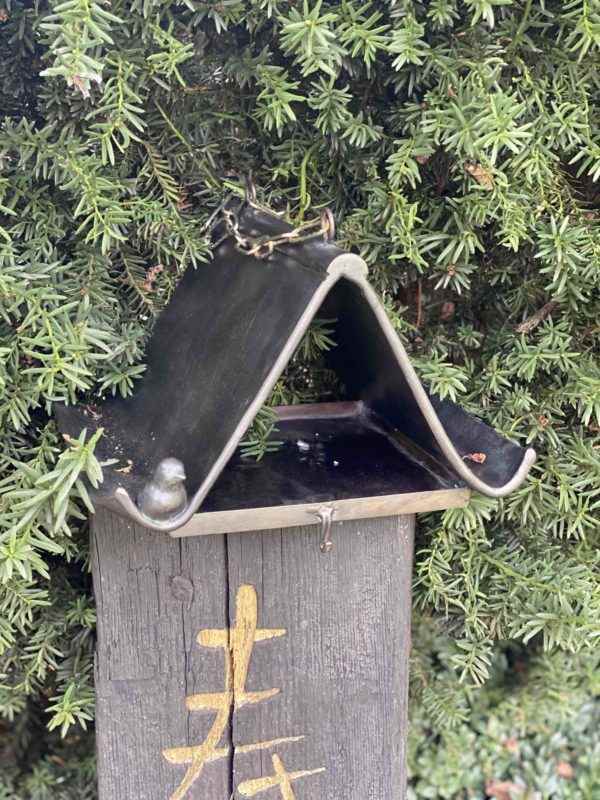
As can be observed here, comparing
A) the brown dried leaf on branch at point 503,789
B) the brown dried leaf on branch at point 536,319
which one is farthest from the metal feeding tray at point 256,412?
the brown dried leaf on branch at point 503,789

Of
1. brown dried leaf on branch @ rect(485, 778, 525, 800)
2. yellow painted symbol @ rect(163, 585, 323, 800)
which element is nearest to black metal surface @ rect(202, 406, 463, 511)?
yellow painted symbol @ rect(163, 585, 323, 800)

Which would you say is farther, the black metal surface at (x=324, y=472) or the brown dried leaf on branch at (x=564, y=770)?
the brown dried leaf on branch at (x=564, y=770)

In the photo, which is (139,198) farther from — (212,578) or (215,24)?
(212,578)

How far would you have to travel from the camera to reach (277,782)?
99 cm

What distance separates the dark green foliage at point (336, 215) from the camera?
80cm

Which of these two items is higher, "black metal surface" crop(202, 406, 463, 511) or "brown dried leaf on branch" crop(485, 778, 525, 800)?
"black metal surface" crop(202, 406, 463, 511)

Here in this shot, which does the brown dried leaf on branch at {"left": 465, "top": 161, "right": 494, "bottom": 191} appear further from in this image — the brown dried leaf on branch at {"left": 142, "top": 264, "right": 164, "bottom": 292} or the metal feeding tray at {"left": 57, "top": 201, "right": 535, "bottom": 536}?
the brown dried leaf on branch at {"left": 142, "top": 264, "right": 164, "bottom": 292}

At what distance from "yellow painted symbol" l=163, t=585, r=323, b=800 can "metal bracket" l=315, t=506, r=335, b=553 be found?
12 cm

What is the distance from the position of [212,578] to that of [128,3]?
2.11ft

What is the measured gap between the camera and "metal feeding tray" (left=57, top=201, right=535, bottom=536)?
0.72m

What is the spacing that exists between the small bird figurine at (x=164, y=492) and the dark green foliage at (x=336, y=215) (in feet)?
0.21

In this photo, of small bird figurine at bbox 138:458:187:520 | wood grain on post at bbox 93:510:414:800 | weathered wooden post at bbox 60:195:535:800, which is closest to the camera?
small bird figurine at bbox 138:458:187:520

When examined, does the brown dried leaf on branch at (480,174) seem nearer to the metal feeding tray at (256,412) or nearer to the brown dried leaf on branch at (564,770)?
the metal feeding tray at (256,412)

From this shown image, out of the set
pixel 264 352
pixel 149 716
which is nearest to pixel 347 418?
pixel 264 352
